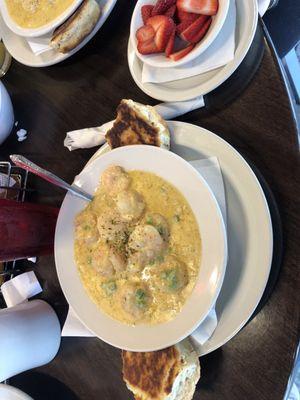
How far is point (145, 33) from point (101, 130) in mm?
360

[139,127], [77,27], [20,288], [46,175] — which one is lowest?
[20,288]

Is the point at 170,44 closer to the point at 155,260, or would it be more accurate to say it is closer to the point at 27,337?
the point at 155,260

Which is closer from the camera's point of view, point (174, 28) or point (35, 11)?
point (174, 28)

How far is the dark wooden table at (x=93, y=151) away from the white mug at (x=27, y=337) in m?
0.05

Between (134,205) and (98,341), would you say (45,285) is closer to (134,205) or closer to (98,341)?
(98,341)

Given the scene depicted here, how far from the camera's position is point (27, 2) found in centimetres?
183

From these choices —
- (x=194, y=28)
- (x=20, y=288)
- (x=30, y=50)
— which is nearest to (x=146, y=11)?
(x=194, y=28)

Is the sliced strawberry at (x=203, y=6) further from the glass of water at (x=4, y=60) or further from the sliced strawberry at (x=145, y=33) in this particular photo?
the glass of water at (x=4, y=60)

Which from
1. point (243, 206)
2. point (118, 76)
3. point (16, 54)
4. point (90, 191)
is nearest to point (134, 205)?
point (90, 191)

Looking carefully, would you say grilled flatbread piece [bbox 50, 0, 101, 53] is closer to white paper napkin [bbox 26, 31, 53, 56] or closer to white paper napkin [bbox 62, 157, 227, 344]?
white paper napkin [bbox 26, 31, 53, 56]

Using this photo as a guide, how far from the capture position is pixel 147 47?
144cm

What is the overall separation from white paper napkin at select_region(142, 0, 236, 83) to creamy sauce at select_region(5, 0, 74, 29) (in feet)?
1.90

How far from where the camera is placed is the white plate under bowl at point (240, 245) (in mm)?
1222

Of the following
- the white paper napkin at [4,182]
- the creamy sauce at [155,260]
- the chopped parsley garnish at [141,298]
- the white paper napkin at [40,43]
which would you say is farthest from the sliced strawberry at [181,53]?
the white paper napkin at [4,182]
